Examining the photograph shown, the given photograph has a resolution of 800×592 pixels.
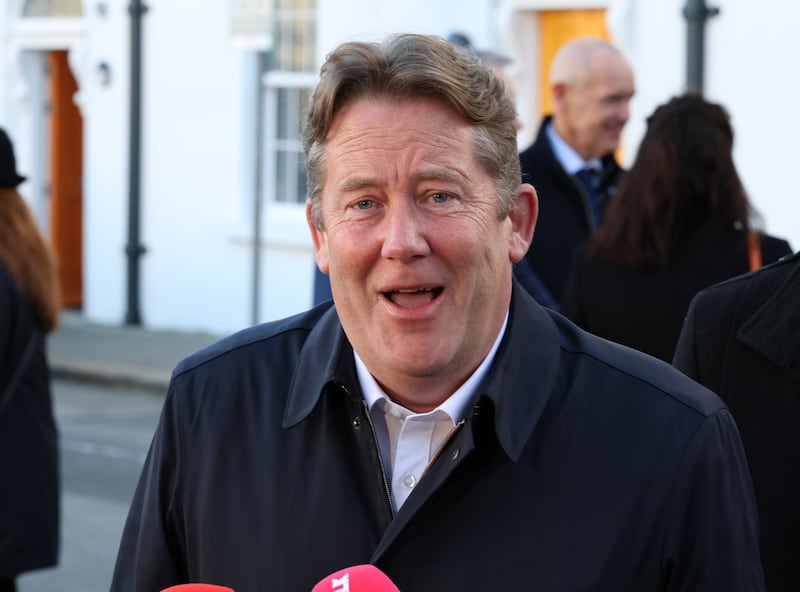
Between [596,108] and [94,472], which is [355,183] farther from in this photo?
[94,472]

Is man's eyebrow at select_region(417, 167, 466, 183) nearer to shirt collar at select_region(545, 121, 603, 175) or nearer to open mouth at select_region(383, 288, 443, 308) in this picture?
open mouth at select_region(383, 288, 443, 308)

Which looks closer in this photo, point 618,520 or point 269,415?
point 618,520

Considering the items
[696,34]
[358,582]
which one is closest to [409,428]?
[358,582]

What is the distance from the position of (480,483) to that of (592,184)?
11.9 ft

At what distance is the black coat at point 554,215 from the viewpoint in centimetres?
548

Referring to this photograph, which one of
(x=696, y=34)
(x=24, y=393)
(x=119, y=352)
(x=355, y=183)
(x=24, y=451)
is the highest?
(x=696, y=34)

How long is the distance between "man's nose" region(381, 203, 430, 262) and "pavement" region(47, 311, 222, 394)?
10312mm

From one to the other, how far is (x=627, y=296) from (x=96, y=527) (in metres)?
4.43

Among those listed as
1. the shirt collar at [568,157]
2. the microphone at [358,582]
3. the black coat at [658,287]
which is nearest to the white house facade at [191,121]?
the shirt collar at [568,157]

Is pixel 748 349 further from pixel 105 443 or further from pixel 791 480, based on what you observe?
pixel 105 443

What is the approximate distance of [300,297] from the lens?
1431 centimetres

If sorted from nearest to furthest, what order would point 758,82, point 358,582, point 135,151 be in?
1. point 358,582
2. point 758,82
3. point 135,151

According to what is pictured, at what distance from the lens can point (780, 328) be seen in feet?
10.0

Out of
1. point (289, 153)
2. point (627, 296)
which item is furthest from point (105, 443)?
point (627, 296)
